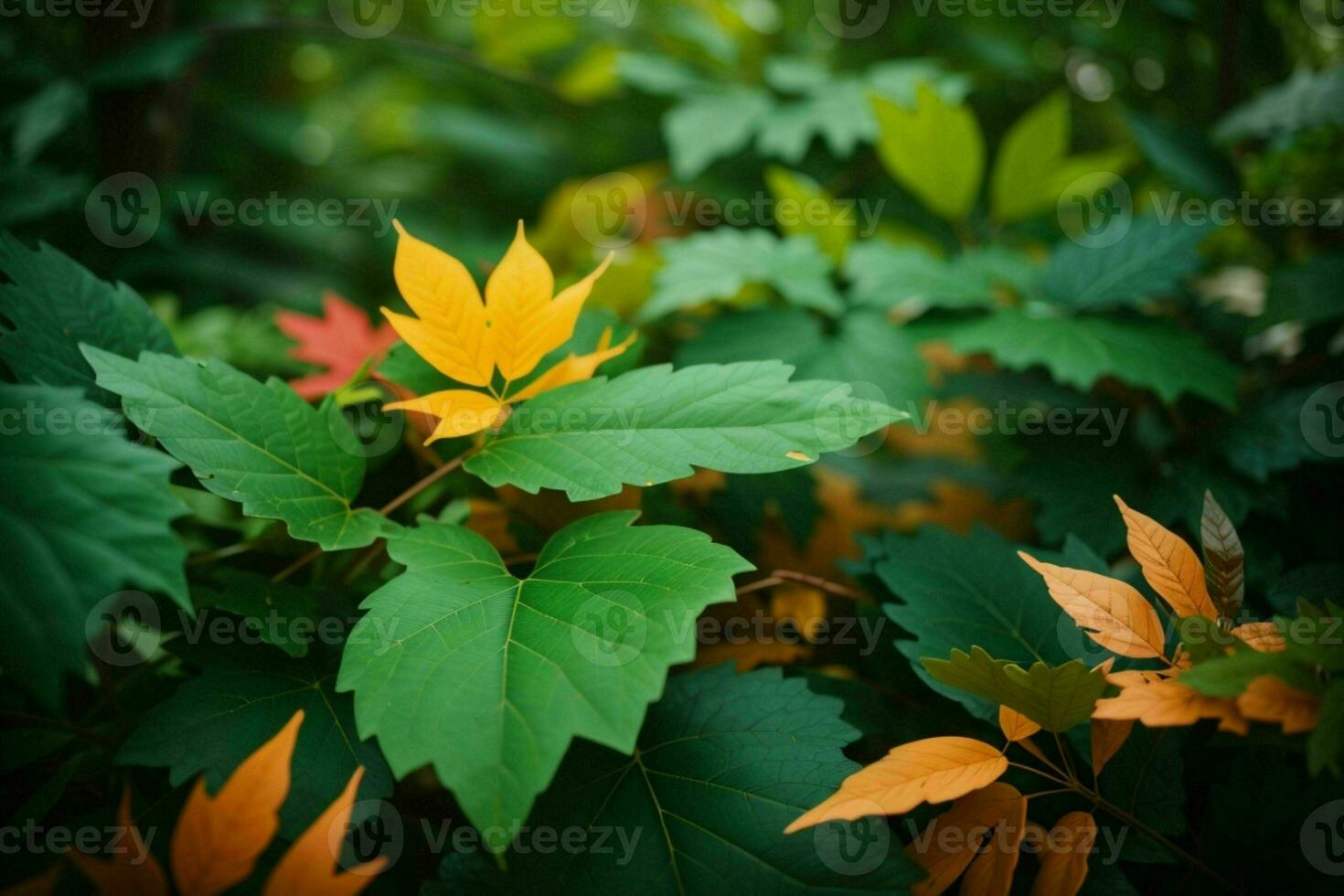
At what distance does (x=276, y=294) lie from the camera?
1449mm

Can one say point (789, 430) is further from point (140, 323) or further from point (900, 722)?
point (140, 323)

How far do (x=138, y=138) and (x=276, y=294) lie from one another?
32 centimetres

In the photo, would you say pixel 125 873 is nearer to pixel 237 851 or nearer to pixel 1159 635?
pixel 237 851

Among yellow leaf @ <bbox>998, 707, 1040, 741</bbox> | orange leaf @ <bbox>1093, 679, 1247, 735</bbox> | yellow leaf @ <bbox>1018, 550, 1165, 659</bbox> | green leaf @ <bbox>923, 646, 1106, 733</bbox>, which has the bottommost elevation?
yellow leaf @ <bbox>998, 707, 1040, 741</bbox>

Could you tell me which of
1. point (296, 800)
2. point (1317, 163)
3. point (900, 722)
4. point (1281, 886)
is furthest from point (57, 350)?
point (1317, 163)

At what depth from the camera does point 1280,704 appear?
47 cm

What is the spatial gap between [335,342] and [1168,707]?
0.89 meters

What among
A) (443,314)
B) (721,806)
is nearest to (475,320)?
(443,314)

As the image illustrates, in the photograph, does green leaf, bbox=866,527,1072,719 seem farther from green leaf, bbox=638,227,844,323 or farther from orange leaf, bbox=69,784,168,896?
orange leaf, bbox=69,784,168,896

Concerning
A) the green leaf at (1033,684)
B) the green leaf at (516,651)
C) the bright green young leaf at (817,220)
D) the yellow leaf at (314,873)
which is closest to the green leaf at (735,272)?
the bright green young leaf at (817,220)

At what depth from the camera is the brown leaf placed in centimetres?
56

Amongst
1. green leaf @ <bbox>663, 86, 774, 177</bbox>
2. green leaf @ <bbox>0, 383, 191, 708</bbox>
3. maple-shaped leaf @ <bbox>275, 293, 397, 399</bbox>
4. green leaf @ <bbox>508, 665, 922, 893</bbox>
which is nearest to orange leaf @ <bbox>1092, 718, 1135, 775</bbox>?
green leaf @ <bbox>508, 665, 922, 893</bbox>

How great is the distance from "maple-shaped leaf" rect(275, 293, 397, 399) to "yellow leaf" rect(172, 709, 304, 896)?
1.56ft

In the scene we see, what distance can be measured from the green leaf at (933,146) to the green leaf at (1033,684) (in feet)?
2.84
